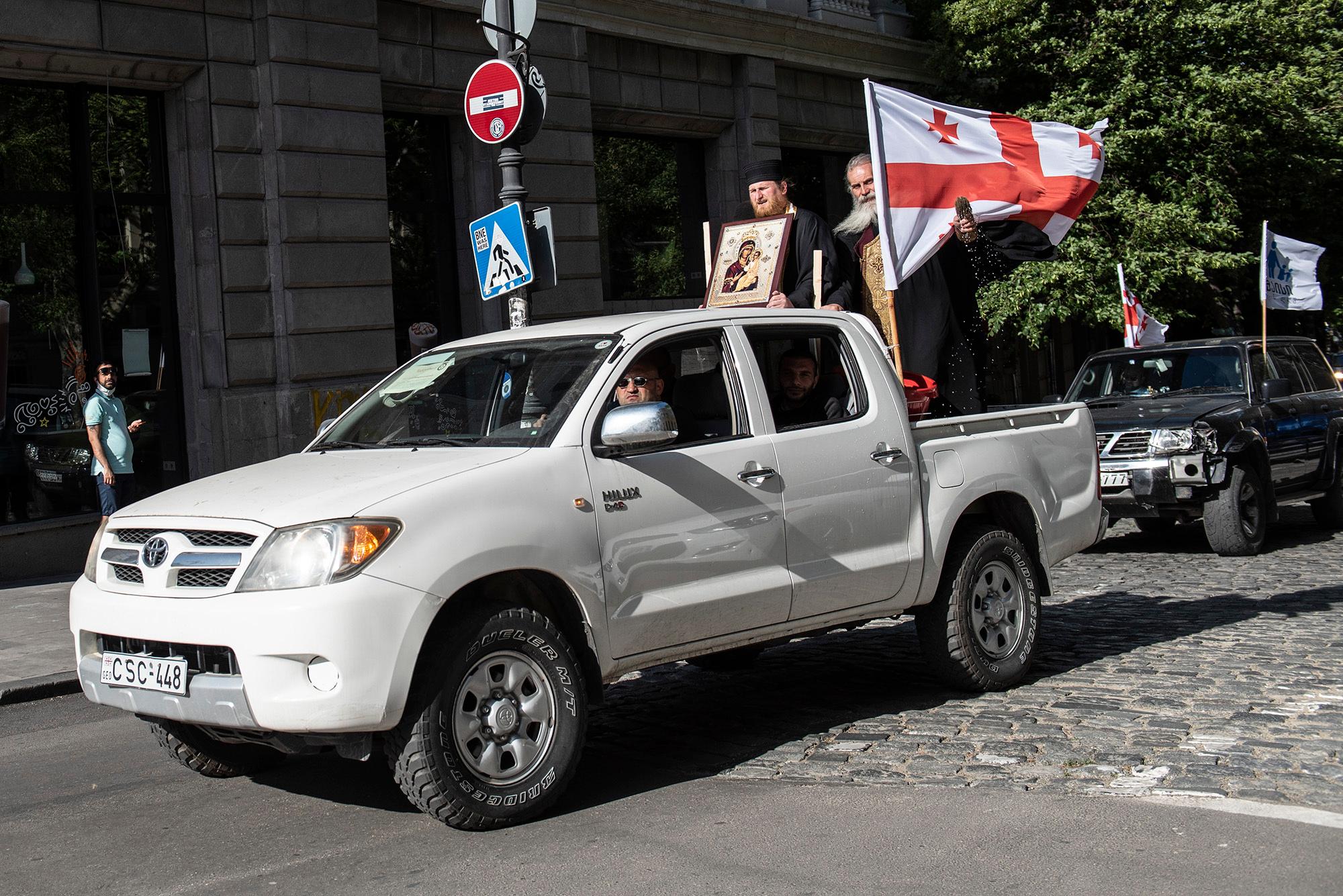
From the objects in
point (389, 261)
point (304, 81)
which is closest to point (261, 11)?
point (304, 81)

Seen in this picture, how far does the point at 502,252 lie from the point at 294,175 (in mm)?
4214

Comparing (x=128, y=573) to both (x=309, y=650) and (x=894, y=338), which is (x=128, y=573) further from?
(x=894, y=338)

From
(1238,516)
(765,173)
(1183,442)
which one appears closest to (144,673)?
(765,173)

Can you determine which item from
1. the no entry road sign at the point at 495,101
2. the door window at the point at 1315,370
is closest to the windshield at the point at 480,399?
the no entry road sign at the point at 495,101

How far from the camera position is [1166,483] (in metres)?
11.6

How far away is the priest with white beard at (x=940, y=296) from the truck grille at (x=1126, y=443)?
3.29m

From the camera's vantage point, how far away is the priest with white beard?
8359 mm

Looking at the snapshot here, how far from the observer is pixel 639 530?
5.39m

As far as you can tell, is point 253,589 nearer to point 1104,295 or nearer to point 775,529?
point 775,529

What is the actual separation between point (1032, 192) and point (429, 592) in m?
5.68

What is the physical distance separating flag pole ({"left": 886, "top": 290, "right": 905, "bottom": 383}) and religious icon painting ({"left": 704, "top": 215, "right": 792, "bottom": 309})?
633mm

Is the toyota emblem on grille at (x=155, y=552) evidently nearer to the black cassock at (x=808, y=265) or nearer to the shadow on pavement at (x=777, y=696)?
the shadow on pavement at (x=777, y=696)

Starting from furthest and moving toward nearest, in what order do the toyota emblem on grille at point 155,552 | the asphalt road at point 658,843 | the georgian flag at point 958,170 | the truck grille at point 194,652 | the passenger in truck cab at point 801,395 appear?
the georgian flag at point 958,170, the passenger in truck cab at point 801,395, the toyota emblem on grille at point 155,552, the truck grille at point 194,652, the asphalt road at point 658,843

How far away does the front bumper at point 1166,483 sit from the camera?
11.6 metres
